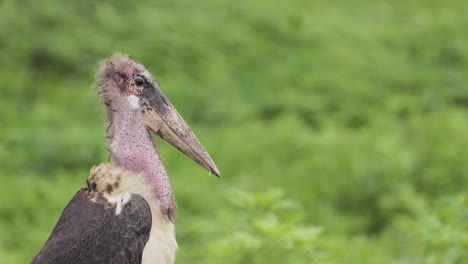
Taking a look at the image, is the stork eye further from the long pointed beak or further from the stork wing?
the stork wing

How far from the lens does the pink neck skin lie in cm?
401

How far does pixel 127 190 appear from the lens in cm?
391

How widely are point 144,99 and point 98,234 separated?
65cm

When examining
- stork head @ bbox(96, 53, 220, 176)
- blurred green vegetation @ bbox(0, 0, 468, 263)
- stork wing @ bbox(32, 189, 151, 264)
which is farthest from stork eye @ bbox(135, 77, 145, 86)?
blurred green vegetation @ bbox(0, 0, 468, 263)

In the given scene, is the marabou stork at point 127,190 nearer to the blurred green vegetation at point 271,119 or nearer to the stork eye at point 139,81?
the stork eye at point 139,81

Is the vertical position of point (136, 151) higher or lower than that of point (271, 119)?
lower

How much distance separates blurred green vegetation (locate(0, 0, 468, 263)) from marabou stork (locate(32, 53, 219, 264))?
1378 mm

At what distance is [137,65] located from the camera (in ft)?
13.7

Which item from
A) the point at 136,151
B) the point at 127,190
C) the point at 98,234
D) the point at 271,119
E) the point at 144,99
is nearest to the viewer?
the point at 98,234

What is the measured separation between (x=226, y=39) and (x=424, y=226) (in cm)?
598

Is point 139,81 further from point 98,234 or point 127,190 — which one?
point 98,234

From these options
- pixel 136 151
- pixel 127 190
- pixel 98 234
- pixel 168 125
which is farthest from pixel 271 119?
pixel 98 234

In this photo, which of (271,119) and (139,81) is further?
(271,119)

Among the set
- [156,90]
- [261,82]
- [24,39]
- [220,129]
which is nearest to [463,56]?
[261,82]
